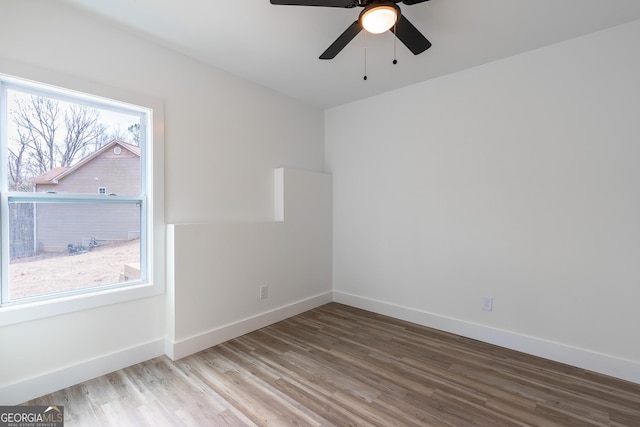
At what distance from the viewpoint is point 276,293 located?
10.8 feet

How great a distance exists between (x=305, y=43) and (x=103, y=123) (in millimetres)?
1749

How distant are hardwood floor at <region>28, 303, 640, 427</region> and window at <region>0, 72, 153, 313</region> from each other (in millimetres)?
788

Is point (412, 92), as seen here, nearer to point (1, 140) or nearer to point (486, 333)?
point (486, 333)

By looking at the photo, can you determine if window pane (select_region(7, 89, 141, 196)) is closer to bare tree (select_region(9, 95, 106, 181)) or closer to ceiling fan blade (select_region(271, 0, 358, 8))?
bare tree (select_region(9, 95, 106, 181))

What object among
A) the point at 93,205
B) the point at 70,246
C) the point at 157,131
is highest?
the point at 157,131

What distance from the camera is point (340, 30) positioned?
7.37 ft

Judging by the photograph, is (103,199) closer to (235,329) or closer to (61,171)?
(61,171)

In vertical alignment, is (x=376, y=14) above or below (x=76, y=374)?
above

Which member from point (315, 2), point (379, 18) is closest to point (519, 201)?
point (379, 18)

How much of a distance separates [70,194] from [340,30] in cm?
236

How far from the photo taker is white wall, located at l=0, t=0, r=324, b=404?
1.87 meters

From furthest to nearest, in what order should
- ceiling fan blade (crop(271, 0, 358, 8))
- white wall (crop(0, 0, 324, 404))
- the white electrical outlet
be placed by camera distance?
the white electrical outlet → white wall (crop(0, 0, 324, 404)) → ceiling fan blade (crop(271, 0, 358, 8))

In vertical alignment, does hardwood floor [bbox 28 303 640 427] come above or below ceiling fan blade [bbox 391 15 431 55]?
below

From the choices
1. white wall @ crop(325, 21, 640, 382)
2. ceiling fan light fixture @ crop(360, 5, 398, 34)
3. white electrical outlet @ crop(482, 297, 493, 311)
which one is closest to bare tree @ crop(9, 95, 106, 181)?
ceiling fan light fixture @ crop(360, 5, 398, 34)
